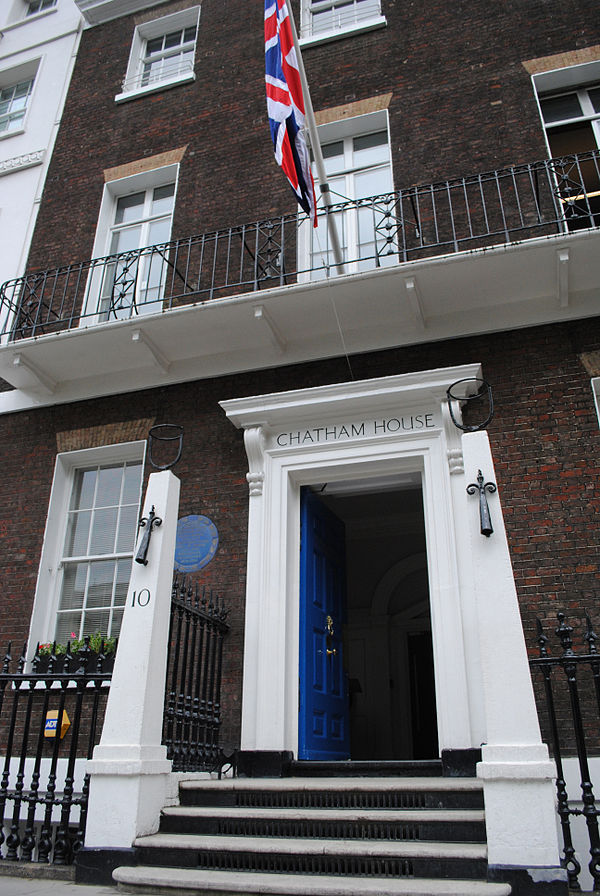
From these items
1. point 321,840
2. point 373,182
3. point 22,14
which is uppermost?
point 22,14

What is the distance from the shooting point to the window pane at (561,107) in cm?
861

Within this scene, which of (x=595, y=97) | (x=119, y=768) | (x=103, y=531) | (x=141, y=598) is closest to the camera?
(x=119, y=768)

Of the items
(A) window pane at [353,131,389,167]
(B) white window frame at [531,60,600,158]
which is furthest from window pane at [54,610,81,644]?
(B) white window frame at [531,60,600,158]

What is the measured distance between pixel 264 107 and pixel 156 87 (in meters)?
1.97

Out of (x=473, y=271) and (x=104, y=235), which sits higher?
(x=104, y=235)

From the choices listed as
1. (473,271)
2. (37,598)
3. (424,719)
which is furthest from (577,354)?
(424,719)

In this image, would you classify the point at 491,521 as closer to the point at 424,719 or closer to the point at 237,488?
the point at 237,488

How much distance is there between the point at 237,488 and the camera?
7.45 m

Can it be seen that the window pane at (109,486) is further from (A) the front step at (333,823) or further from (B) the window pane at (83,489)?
(A) the front step at (333,823)

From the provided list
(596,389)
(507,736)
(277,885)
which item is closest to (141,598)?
(277,885)

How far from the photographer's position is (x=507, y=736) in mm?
3900

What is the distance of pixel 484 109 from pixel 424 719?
8991 mm

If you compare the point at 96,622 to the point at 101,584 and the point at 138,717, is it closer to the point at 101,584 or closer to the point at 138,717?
the point at 101,584

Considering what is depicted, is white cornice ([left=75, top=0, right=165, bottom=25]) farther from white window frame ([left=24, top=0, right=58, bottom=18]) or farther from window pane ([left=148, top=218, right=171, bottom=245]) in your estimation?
window pane ([left=148, top=218, right=171, bottom=245])
